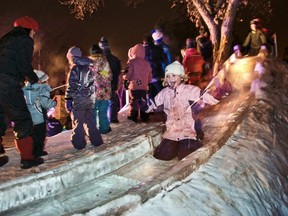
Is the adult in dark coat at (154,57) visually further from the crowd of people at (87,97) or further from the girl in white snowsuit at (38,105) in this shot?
the girl in white snowsuit at (38,105)

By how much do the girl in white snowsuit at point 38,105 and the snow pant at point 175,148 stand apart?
5.65ft

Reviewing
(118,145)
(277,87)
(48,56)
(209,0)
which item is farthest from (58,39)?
(118,145)

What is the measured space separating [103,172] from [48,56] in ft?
75.0

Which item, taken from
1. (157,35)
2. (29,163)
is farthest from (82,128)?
(157,35)

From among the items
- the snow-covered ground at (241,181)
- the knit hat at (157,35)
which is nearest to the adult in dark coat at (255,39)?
the knit hat at (157,35)

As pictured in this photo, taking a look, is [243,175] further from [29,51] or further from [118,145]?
[29,51]

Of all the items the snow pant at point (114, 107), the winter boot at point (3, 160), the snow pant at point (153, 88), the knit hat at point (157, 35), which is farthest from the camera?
the knit hat at point (157, 35)

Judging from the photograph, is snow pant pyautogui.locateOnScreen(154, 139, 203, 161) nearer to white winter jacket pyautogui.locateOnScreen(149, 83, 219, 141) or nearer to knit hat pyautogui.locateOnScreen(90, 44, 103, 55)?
white winter jacket pyautogui.locateOnScreen(149, 83, 219, 141)

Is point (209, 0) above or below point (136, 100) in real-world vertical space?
above

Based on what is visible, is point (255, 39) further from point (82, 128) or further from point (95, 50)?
point (82, 128)

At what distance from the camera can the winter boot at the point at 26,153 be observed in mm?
4805

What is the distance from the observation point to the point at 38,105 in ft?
17.8

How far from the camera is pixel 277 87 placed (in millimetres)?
9266

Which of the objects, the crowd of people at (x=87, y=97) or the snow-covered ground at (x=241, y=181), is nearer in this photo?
the snow-covered ground at (x=241, y=181)
